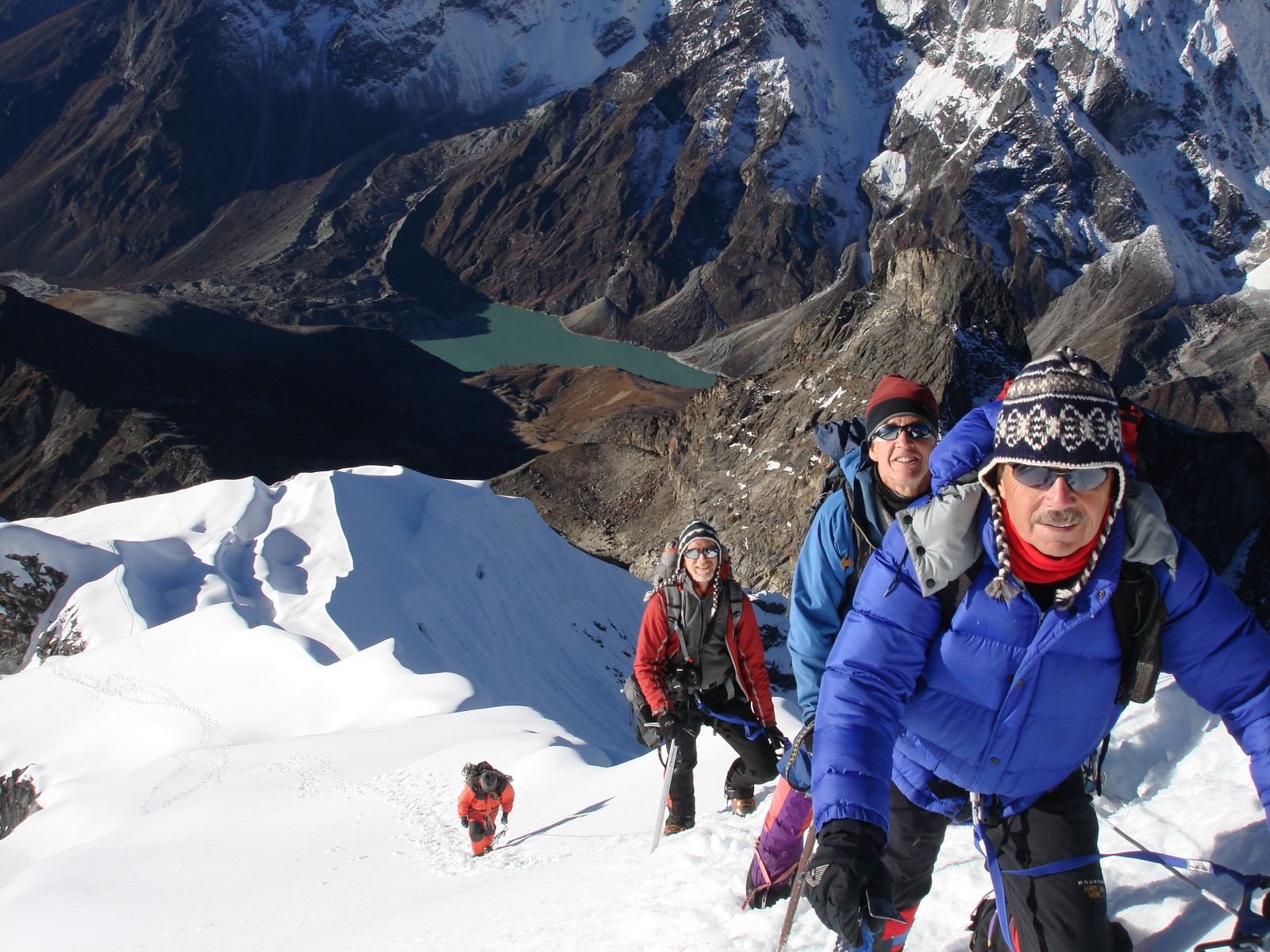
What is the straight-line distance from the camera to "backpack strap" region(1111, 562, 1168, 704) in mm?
2465

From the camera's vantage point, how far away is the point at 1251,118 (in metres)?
142

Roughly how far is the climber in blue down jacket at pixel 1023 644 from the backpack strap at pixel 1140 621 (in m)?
0.03

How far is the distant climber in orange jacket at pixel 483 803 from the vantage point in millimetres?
7371

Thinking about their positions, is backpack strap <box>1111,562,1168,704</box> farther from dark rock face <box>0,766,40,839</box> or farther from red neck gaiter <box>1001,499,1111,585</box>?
dark rock face <box>0,766,40,839</box>

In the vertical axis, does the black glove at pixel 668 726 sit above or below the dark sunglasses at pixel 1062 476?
below

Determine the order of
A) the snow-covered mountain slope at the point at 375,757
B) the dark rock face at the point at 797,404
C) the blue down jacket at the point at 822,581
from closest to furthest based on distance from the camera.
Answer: the blue down jacket at the point at 822,581 < the snow-covered mountain slope at the point at 375,757 < the dark rock face at the point at 797,404

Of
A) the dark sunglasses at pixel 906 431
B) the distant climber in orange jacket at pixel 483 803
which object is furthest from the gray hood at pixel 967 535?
the distant climber in orange jacket at pixel 483 803

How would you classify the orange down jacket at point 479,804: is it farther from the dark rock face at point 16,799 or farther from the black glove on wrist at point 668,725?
the dark rock face at point 16,799

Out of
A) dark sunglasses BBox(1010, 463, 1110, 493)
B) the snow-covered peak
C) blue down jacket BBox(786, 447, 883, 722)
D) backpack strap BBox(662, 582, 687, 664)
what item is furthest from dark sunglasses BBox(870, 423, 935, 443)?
the snow-covered peak

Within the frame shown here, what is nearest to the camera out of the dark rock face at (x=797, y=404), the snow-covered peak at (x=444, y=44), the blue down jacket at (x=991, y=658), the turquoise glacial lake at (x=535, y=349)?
the blue down jacket at (x=991, y=658)

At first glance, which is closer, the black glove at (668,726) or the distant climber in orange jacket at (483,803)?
the black glove at (668,726)

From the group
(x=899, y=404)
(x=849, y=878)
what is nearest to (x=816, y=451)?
(x=899, y=404)

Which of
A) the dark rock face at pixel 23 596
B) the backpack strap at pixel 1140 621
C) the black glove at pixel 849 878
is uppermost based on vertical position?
the dark rock face at pixel 23 596

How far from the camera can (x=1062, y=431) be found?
2.37m
